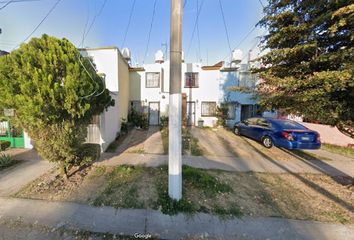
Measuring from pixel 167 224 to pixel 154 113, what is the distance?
11.8 m

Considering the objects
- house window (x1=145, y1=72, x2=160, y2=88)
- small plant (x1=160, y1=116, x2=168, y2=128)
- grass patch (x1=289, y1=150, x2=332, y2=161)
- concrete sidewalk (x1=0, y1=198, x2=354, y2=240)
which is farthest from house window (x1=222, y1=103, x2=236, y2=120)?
concrete sidewalk (x1=0, y1=198, x2=354, y2=240)

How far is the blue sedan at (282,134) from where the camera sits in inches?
281

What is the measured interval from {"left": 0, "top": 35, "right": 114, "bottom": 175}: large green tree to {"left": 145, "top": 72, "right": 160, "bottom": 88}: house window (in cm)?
993

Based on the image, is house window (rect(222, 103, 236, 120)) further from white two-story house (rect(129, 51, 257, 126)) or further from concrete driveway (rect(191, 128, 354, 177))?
concrete driveway (rect(191, 128, 354, 177))

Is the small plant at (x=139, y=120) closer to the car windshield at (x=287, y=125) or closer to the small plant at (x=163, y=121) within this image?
the small plant at (x=163, y=121)

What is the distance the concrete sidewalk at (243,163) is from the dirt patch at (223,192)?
21.5 inches

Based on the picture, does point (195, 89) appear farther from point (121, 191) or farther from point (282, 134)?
point (121, 191)

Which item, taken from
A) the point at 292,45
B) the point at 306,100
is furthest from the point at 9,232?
the point at 292,45

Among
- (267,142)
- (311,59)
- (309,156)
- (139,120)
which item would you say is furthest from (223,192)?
(139,120)

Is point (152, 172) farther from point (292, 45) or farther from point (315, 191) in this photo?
point (292, 45)

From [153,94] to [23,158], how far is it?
9450mm

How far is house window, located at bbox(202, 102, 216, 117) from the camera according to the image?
14.5 meters

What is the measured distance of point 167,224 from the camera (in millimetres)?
3043
